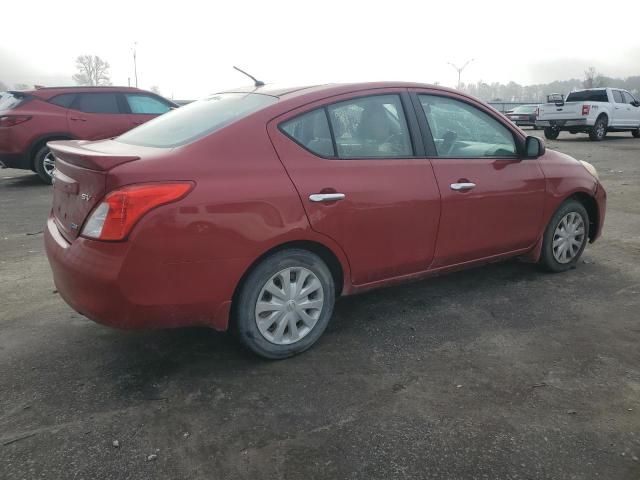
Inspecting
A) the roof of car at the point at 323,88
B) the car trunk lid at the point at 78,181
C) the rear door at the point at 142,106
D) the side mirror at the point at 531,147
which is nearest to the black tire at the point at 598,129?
the rear door at the point at 142,106

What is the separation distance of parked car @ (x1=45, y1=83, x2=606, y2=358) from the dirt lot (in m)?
0.34

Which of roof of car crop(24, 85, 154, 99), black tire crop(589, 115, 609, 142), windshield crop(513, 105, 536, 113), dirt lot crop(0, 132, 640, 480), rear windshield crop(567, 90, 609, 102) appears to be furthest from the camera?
windshield crop(513, 105, 536, 113)

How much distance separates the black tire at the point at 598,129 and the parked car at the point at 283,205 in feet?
50.7

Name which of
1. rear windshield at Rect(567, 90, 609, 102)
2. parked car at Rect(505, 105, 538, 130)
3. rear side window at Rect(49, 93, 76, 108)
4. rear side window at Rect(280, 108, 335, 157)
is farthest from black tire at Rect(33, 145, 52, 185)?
parked car at Rect(505, 105, 538, 130)

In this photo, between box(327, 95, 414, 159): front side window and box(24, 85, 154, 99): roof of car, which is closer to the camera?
box(327, 95, 414, 159): front side window

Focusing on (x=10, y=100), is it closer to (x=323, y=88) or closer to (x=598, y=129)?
(x=323, y=88)

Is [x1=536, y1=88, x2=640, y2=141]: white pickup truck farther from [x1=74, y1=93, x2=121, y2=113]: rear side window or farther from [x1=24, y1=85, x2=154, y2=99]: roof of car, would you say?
[x1=74, y1=93, x2=121, y2=113]: rear side window

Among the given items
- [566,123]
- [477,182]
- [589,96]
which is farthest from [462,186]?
[589,96]

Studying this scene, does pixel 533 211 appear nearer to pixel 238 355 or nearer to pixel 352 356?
pixel 352 356

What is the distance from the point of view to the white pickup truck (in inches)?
677

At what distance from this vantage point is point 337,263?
3.18 metres

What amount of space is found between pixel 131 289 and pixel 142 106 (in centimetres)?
831

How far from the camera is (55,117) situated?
29.7 ft

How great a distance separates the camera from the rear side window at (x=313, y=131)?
2.99 metres
